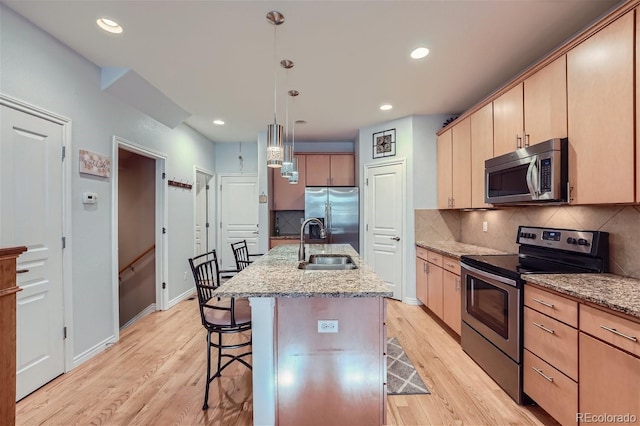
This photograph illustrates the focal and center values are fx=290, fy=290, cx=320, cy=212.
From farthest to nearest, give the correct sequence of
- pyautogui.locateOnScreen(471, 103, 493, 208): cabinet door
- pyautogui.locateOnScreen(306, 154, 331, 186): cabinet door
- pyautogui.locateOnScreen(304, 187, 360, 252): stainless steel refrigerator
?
pyautogui.locateOnScreen(306, 154, 331, 186): cabinet door < pyautogui.locateOnScreen(304, 187, 360, 252): stainless steel refrigerator < pyautogui.locateOnScreen(471, 103, 493, 208): cabinet door

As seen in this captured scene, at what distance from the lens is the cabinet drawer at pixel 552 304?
5.02 feet

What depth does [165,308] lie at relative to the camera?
3863mm

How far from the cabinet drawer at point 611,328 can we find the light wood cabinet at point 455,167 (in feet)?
5.93

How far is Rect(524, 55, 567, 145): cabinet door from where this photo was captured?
190cm

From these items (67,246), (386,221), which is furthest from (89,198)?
(386,221)

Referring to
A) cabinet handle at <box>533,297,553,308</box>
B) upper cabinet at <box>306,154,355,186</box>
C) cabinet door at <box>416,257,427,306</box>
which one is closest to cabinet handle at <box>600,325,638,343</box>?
cabinet handle at <box>533,297,553,308</box>

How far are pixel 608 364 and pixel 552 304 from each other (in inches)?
14.2

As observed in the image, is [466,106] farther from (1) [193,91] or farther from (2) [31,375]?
(2) [31,375]

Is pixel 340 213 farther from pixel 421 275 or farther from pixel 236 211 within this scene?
pixel 236 211

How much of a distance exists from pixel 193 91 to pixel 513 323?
11.8 feet

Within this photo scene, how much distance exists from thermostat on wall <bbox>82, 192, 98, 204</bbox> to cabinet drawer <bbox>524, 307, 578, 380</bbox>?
3504 millimetres

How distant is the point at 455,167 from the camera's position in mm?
3402

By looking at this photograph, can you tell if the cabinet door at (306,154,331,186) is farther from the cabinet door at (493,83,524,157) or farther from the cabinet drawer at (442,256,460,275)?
the cabinet door at (493,83,524,157)

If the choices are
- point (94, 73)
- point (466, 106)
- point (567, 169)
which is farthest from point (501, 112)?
point (94, 73)
